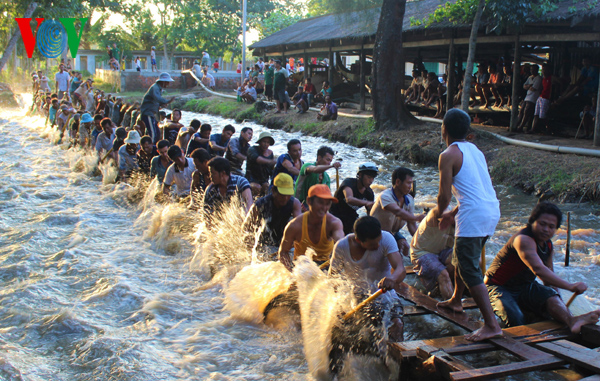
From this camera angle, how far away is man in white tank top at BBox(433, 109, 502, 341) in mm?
4148

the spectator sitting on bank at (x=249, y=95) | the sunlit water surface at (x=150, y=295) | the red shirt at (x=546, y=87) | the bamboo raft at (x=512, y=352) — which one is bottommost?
the sunlit water surface at (x=150, y=295)

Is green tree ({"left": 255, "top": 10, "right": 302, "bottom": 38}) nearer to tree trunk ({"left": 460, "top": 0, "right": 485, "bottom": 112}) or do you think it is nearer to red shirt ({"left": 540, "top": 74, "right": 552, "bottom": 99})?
tree trunk ({"left": 460, "top": 0, "right": 485, "bottom": 112})

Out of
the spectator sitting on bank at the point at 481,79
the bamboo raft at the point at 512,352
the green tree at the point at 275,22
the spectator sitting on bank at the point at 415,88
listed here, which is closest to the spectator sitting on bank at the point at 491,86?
the spectator sitting on bank at the point at 481,79

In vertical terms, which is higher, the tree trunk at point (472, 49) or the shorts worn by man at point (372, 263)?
the tree trunk at point (472, 49)

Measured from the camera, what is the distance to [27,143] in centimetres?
1903

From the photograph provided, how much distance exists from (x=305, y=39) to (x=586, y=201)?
14598mm

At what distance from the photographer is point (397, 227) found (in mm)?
6383

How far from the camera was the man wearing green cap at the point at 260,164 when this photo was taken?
335 inches

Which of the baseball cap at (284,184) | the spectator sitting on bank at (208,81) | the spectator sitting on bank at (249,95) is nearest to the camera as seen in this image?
the baseball cap at (284,184)

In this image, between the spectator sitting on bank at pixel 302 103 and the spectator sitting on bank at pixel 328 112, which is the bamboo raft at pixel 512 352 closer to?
the spectator sitting on bank at pixel 328 112

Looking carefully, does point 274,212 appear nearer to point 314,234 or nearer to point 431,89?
point 314,234

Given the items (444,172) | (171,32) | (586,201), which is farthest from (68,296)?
(171,32)

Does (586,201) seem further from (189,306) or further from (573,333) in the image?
(189,306)

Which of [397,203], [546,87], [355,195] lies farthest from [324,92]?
[397,203]
